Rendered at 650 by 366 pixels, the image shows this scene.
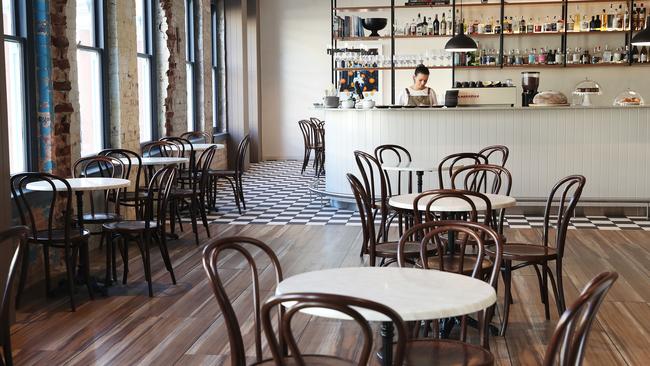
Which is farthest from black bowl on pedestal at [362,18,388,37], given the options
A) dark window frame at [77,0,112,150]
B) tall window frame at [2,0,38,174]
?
tall window frame at [2,0,38,174]

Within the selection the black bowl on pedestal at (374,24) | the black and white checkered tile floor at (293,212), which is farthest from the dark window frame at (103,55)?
the black bowl on pedestal at (374,24)

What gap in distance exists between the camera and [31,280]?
19.6ft

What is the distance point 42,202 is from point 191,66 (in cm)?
594

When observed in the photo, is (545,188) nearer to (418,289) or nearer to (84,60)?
(84,60)

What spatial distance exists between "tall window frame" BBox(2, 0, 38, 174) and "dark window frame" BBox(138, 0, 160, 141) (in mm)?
3258

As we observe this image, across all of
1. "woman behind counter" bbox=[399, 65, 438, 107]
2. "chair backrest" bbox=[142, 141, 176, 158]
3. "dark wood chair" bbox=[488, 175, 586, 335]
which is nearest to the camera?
"dark wood chair" bbox=[488, 175, 586, 335]

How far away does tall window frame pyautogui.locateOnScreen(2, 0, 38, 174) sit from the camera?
20.5 ft

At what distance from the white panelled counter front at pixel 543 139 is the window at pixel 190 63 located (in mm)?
3617

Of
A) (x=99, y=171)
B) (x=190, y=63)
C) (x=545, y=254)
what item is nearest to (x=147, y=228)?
(x=99, y=171)

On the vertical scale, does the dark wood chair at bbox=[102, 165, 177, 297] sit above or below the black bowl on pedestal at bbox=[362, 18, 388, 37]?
below

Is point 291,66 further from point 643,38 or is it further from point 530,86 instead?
point 643,38

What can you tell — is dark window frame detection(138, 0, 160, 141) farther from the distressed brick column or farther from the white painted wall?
the white painted wall

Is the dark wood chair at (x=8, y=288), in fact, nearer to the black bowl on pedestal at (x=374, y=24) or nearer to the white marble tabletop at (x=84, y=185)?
the white marble tabletop at (x=84, y=185)

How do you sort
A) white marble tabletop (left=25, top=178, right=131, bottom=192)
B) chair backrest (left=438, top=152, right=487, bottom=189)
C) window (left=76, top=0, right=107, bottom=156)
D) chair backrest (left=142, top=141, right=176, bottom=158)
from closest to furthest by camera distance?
white marble tabletop (left=25, top=178, right=131, bottom=192)
chair backrest (left=438, top=152, right=487, bottom=189)
window (left=76, top=0, right=107, bottom=156)
chair backrest (left=142, top=141, right=176, bottom=158)
